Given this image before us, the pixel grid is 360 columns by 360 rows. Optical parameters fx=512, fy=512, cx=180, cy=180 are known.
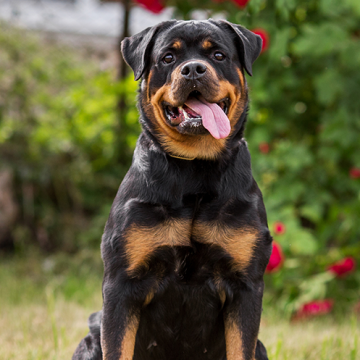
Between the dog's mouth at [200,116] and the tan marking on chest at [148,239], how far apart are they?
1.49ft

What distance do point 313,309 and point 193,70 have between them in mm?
2678

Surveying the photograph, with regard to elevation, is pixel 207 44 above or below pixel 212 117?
above

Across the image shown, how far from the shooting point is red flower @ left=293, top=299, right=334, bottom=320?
14.0ft

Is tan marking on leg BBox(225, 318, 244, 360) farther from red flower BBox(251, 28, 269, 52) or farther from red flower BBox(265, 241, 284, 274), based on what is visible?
red flower BBox(251, 28, 269, 52)

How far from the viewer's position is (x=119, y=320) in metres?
2.23

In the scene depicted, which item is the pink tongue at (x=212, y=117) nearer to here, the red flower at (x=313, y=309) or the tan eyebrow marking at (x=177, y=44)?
the tan eyebrow marking at (x=177, y=44)

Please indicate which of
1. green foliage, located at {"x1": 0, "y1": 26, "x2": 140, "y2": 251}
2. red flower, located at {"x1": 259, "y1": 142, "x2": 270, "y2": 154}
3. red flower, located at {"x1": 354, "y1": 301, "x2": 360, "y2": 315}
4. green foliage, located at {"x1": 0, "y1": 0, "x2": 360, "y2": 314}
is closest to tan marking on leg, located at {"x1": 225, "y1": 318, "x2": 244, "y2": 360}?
green foliage, located at {"x1": 0, "y1": 0, "x2": 360, "y2": 314}

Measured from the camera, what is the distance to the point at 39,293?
486 cm

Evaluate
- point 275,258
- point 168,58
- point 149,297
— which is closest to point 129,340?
point 149,297

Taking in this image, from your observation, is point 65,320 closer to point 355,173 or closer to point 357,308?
point 357,308

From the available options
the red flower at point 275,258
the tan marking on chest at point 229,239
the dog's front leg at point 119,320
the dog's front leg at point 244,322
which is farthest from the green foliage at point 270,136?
the dog's front leg at point 119,320

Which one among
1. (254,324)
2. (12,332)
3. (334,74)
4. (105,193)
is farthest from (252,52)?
(105,193)

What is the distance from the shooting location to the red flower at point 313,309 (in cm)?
428

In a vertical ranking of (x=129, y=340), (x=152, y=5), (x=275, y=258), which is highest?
(x=152, y=5)
